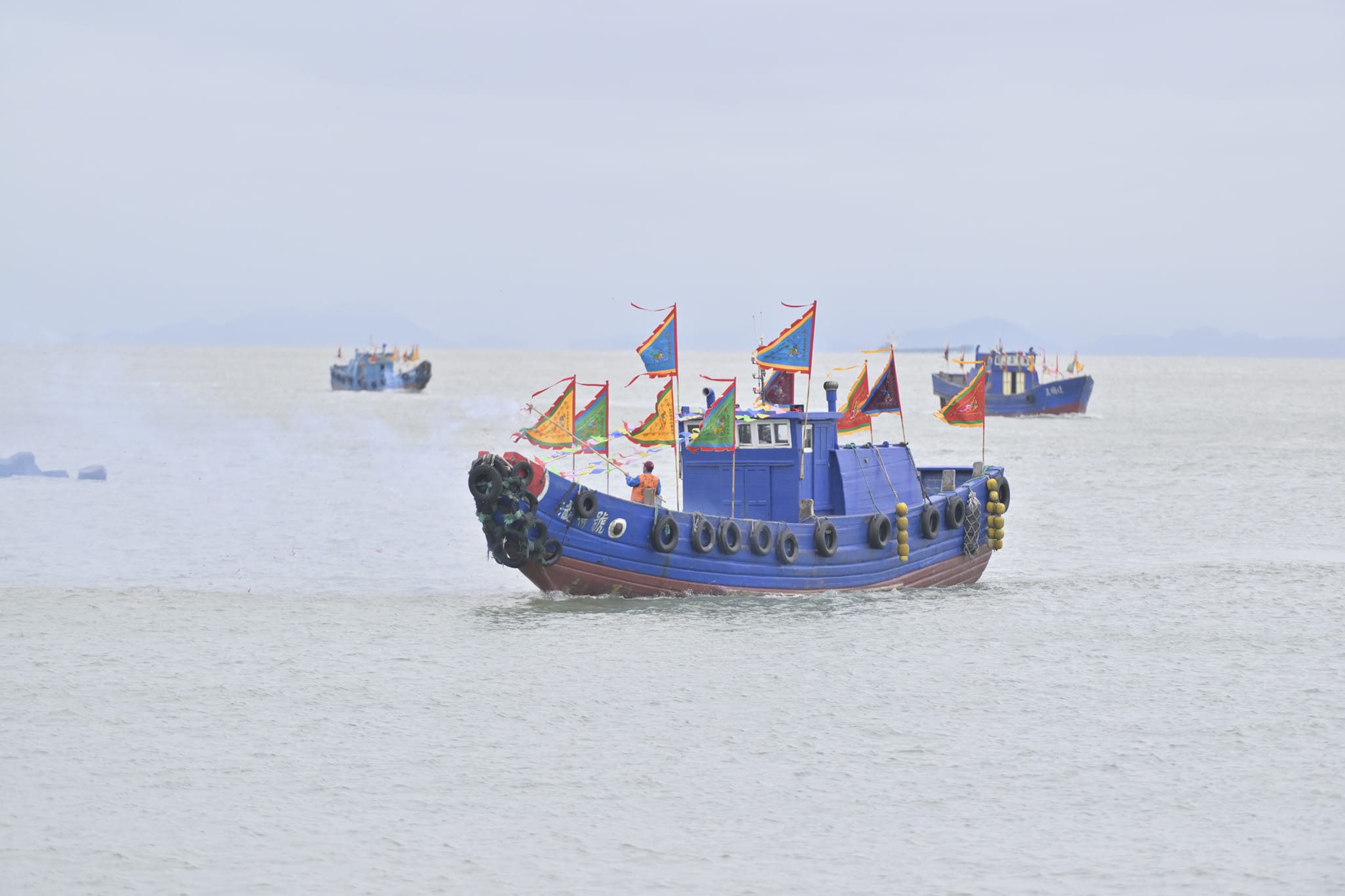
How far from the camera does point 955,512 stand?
32.5 meters

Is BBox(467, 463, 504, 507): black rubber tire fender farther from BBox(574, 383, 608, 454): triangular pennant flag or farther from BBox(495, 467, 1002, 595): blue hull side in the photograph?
BBox(574, 383, 608, 454): triangular pennant flag

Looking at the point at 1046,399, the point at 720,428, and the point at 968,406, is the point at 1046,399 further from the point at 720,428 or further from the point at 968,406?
the point at 720,428

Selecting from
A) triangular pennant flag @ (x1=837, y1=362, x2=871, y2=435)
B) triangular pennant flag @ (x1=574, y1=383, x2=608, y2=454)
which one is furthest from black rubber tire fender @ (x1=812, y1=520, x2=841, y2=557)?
triangular pennant flag @ (x1=574, y1=383, x2=608, y2=454)

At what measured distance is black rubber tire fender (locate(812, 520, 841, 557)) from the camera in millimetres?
29359

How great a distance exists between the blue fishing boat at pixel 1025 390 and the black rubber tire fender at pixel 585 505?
81.8m

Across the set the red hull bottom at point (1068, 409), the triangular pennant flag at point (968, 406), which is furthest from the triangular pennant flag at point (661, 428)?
the red hull bottom at point (1068, 409)

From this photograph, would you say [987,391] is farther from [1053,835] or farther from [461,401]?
[1053,835]

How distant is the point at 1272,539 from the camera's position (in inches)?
1574

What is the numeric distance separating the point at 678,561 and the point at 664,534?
73 centimetres

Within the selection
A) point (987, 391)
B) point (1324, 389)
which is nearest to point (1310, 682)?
point (987, 391)

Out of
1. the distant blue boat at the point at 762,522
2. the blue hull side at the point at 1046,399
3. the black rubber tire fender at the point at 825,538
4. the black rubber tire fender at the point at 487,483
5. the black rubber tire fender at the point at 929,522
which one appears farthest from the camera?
the blue hull side at the point at 1046,399

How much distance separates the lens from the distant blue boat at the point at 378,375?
476 ft

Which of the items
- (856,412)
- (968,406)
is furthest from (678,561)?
(968,406)

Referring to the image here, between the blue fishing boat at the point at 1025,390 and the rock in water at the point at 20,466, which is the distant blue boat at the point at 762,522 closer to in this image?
the rock in water at the point at 20,466
